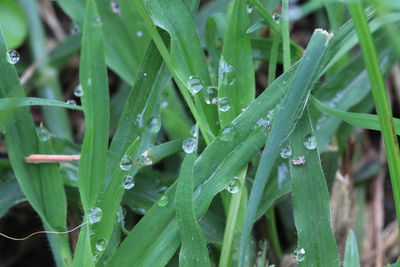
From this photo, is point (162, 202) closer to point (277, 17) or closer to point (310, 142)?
point (310, 142)

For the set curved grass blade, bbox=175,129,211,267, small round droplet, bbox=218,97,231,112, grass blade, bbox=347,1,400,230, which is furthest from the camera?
small round droplet, bbox=218,97,231,112

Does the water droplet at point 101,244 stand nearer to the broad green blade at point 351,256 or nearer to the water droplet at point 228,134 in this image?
the water droplet at point 228,134

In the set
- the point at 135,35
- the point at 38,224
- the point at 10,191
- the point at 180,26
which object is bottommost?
the point at 38,224

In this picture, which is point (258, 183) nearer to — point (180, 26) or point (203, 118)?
point (203, 118)

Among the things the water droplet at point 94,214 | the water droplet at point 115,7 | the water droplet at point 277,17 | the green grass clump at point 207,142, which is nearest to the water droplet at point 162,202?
the green grass clump at point 207,142

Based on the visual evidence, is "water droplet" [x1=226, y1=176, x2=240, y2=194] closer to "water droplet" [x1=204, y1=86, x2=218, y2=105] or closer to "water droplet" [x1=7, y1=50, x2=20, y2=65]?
"water droplet" [x1=204, y1=86, x2=218, y2=105]

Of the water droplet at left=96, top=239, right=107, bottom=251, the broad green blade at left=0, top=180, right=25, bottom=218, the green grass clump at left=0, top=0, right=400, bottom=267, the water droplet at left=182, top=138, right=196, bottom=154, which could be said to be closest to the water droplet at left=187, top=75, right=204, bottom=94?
the green grass clump at left=0, top=0, right=400, bottom=267

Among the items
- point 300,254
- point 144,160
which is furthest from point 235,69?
point 300,254

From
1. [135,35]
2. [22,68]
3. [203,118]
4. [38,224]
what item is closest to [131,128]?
[203,118]
